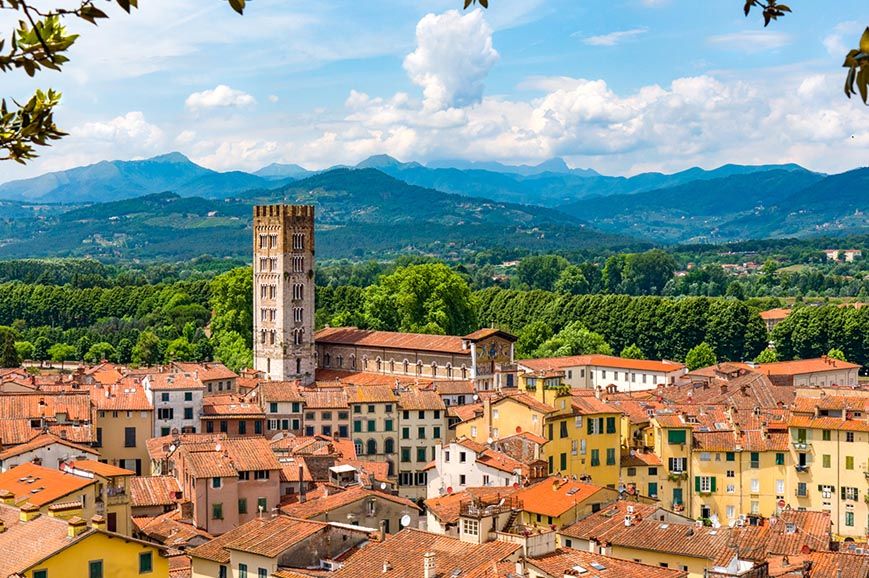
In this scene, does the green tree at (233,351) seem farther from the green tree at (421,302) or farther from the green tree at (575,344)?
the green tree at (575,344)

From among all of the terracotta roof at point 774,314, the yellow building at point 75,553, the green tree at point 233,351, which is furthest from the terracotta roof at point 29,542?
the terracotta roof at point 774,314

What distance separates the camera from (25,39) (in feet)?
24.2

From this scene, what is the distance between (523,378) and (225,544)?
81.1ft

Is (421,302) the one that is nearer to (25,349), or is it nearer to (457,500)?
(25,349)

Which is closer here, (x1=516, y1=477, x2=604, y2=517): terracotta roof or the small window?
the small window

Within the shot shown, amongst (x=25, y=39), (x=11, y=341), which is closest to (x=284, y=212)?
(x=11, y=341)

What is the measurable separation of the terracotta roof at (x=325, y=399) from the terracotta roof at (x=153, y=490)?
1808cm

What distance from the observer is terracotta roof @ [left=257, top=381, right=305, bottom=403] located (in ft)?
214

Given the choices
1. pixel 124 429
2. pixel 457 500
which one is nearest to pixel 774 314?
pixel 124 429

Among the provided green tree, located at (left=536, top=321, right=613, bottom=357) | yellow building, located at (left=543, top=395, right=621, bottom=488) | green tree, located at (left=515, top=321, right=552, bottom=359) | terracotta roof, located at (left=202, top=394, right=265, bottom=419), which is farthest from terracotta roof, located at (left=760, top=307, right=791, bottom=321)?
yellow building, located at (left=543, top=395, right=621, bottom=488)

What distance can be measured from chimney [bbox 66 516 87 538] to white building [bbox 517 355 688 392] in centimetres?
6614

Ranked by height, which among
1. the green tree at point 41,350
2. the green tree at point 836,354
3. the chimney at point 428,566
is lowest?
the green tree at point 41,350

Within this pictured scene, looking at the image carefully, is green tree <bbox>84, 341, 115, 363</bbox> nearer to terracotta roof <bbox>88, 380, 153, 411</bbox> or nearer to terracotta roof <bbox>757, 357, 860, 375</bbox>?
terracotta roof <bbox>88, 380, 153, 411</bbox>

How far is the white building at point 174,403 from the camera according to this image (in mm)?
61625
